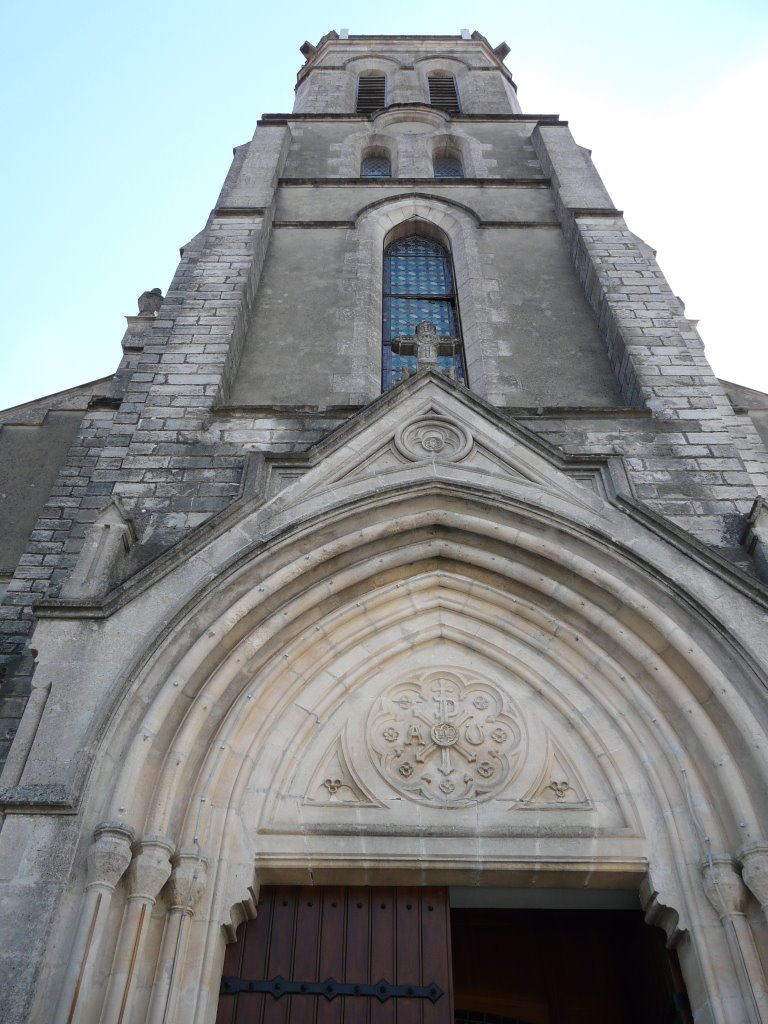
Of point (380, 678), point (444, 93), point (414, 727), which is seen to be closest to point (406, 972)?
point (414, 727)

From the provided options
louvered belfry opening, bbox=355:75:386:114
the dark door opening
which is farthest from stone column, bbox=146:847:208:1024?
louvered belfry opening, bbox=355:75:386:114

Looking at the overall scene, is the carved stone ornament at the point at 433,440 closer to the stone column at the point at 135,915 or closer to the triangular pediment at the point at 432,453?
the triangular pediment at the point at 432,453

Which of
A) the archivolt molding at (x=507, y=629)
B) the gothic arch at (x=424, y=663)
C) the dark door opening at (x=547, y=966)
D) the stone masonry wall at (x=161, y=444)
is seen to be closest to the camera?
the gothic arch at (x=424, y=663)

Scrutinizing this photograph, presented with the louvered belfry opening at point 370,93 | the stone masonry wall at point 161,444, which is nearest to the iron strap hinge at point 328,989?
the stone masonry wall at point 161,444

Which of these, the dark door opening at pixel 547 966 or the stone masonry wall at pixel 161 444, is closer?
the dark door opening at pixel 547 966

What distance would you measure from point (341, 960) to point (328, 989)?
19 cm

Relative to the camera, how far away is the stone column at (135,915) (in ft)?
15.0

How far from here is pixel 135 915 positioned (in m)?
4.88

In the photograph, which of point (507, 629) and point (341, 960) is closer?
point (341, 960)

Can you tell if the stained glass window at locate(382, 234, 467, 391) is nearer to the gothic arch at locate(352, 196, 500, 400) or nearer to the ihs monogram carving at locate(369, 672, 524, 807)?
the gothic arch at locate(352, 196, 500, 400)

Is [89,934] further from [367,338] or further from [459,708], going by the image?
[367,338]

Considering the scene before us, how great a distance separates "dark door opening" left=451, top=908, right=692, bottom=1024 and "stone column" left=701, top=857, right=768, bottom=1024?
1.28 m

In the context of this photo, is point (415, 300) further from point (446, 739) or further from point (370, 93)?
point (370, 93)

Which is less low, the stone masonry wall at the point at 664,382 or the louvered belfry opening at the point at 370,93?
the louvered belfry opening at the point at 370,93
